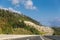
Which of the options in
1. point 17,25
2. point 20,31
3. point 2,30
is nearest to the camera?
point 2,30

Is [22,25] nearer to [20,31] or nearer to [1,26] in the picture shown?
[20,31]

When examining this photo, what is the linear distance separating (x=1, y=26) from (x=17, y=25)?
45.1m

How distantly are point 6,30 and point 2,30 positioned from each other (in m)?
2.91

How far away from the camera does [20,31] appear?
12912cm

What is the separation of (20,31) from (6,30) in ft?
97.8

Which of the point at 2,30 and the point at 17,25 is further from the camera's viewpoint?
the point at 17,25

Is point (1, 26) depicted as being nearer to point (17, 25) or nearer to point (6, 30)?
point (6, 30)

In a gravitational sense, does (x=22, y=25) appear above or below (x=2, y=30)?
above

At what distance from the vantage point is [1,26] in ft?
322

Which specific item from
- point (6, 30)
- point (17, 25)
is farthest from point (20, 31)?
point (6, 30)

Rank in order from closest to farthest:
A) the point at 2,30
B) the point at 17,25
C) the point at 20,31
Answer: the point at 2,30 → the point at 20,31 → the point at 17,25

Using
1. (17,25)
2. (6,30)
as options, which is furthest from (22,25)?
(6,30)

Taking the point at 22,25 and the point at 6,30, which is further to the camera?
the point at 22,25

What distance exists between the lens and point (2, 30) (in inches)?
3826
